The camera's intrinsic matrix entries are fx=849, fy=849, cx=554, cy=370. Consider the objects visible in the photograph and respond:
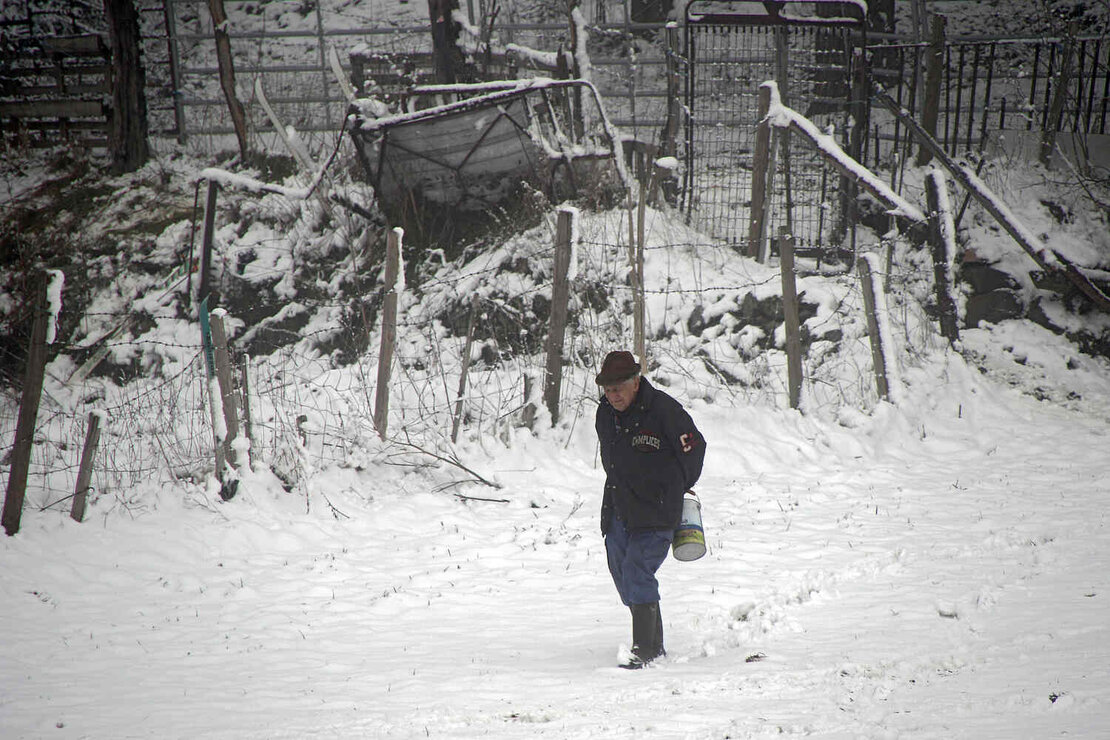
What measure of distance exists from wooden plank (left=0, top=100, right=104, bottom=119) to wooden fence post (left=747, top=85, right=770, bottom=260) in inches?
453

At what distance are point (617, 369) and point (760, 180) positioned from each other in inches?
268

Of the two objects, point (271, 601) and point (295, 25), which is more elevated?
point (295, 25)

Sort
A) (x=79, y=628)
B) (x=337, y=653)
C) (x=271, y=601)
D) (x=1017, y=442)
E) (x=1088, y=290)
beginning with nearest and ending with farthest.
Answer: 1. (x=337, y=653)
2. (x=79, y=628)
3. (x=271, y=601)
4. (x=1017, y=442)
5. (x=1088, y=290)

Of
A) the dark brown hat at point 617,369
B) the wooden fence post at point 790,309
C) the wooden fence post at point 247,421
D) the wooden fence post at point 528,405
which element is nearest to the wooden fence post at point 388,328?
the wooden fence post at point 247,421

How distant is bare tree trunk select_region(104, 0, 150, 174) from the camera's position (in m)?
13.9

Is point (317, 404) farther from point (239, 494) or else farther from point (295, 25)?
point (295, 25)

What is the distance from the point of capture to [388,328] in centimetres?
708

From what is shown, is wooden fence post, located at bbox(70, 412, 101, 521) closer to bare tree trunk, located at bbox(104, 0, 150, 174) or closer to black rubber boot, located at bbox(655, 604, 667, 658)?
black rubber boot, located at bbox(655, 604, 667, 658)

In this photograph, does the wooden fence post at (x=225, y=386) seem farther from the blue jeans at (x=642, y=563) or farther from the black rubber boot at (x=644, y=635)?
the black rubber boot at (x=644, y=635)

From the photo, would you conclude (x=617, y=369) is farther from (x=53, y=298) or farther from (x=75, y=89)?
(x=75, y=89)

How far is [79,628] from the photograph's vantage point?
5.01m

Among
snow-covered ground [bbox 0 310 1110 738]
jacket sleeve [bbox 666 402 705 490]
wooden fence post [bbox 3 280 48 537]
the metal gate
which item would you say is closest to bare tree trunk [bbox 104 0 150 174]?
the metal gate

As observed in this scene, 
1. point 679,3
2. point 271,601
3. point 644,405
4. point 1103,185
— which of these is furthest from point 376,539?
point 1103,185

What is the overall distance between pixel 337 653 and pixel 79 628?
66.2 inches
